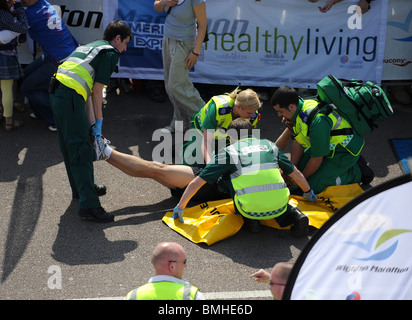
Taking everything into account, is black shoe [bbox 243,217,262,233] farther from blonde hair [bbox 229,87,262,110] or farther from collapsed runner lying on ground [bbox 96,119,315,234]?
blonde hair [bbox 229,87,262,110]

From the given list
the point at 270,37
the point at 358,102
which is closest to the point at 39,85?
the point at 270,37

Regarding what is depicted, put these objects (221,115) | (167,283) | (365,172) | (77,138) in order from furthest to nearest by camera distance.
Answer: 1. (365,172)
2. (221,115)
3. (77,138)
4. (167,283)

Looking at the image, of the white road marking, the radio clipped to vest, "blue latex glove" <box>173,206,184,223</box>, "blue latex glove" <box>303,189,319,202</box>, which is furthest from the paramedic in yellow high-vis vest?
the radio clipped to vest

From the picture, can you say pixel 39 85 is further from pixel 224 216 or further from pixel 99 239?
pixel 224 216

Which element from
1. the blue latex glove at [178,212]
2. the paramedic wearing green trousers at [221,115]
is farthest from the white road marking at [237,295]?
the paramedic wearing green trousers at [221,115]

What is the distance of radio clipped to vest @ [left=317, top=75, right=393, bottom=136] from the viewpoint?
18.2 feet

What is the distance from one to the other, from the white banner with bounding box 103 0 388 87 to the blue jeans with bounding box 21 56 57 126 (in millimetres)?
1159

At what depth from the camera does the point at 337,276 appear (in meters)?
2.67

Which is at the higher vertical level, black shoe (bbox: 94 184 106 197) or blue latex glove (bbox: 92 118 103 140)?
blue latex glove (bbox: 92 118 103 140)

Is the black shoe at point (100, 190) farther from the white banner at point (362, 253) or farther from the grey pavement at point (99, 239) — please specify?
the white banner at point (362, 253)

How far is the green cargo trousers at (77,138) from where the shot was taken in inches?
199

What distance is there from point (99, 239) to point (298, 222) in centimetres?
168

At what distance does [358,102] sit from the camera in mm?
5547

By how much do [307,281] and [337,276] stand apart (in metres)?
0.14
